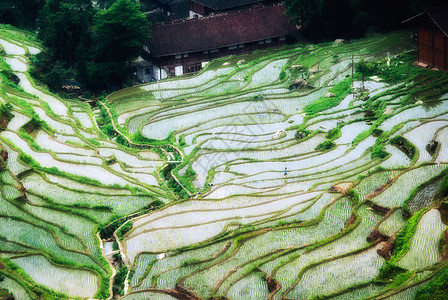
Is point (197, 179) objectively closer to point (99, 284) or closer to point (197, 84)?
point (99, 284)

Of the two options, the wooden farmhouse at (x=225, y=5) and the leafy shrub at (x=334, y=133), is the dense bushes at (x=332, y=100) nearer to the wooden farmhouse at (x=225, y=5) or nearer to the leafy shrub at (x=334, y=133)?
the leafy shrub at (x=334, y=133)

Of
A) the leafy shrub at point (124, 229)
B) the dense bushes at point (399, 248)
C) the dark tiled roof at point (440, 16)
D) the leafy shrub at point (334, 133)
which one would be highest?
the dark tiled roof at point (440, 16)

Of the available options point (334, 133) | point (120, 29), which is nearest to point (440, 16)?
point (334, 133)

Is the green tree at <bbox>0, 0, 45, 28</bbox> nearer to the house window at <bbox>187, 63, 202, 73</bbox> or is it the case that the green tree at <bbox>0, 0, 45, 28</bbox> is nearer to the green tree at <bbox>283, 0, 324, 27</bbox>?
the house window at <bbox>187, 63, 202, 73</bbox>

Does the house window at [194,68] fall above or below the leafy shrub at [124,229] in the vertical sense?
above

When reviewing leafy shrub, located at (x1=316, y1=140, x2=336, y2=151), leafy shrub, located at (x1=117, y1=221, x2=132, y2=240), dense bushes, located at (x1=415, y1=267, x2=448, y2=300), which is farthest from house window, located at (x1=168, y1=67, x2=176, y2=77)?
dense bushes, located at (x1=415, y1=267, x2=448, y2=300)

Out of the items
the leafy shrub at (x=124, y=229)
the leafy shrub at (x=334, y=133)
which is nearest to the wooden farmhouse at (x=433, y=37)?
the leafy shrub at (x=334, y=133)
